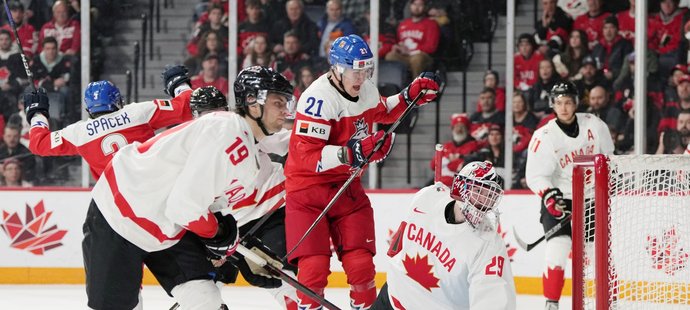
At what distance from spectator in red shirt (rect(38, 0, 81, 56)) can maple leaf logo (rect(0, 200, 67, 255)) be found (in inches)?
51.9

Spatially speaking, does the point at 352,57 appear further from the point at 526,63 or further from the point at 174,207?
the point at 526,63

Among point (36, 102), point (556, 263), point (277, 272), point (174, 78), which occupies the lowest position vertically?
point (556, 263)

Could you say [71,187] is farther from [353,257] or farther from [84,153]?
[353,257]

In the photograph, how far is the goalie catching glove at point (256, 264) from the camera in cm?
379

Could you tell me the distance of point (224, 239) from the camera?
3379 mm

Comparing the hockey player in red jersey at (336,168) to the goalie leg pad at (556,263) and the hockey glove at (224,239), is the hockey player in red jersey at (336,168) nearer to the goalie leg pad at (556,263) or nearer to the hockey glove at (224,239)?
the hockey glove at (224,239)

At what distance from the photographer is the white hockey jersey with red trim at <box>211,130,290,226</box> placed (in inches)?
177

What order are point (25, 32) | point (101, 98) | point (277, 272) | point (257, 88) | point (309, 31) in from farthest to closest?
1. point (25, 32)
2. point (309, 31)
3. point (101, 98)
4. point (277, 272)
5. point (257, 88)

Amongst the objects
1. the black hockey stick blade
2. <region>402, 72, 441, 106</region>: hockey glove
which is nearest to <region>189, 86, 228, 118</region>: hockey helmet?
<region>402, 72, 441, 106</region>: hockey glove

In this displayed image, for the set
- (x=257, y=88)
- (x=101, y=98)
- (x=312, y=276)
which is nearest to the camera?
(x=257, y=88)

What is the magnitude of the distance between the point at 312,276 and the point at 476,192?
1306 millimetres

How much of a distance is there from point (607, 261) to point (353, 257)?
3.04ft

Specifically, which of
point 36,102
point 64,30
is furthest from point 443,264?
point 64,30

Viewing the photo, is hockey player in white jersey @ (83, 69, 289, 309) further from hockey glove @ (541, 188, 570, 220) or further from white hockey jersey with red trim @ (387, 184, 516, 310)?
hockey glove @ (541, 188, 570, 220)
